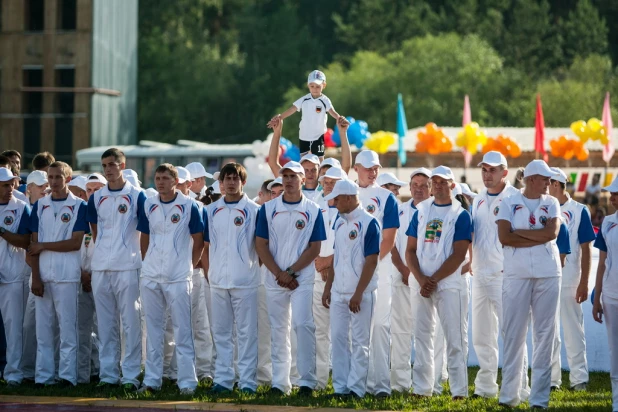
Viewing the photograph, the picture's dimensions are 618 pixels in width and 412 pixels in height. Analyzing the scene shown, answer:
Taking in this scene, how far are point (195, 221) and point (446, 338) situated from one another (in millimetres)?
2622

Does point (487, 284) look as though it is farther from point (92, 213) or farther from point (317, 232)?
point (92, 213)

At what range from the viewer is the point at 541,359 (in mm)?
9922

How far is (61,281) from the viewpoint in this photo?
1136 cm

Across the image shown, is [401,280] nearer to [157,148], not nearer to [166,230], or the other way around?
[166,230]

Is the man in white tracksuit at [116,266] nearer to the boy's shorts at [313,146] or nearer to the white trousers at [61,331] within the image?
the white trousers at [61,331]

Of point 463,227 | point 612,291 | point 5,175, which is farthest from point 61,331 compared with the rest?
point 612,291

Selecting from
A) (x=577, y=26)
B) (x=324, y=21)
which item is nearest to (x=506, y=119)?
(x=577, y=26)

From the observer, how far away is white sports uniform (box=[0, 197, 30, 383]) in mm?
11617

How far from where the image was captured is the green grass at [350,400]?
398 inches

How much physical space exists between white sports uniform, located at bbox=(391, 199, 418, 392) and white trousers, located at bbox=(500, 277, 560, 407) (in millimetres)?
1435

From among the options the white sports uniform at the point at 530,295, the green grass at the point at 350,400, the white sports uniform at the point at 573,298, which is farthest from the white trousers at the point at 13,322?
the white sports uniform at the point at 573,298

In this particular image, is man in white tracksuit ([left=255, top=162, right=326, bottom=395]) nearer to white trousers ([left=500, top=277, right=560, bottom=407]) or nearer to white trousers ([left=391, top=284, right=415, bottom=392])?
white trousers ([left=391, top=284, right=415, bottom=392])

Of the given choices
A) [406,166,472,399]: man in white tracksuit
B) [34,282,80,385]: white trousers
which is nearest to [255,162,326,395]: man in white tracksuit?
[406,166,472,399]: man in white tracksuit

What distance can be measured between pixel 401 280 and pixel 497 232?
3.99ft
